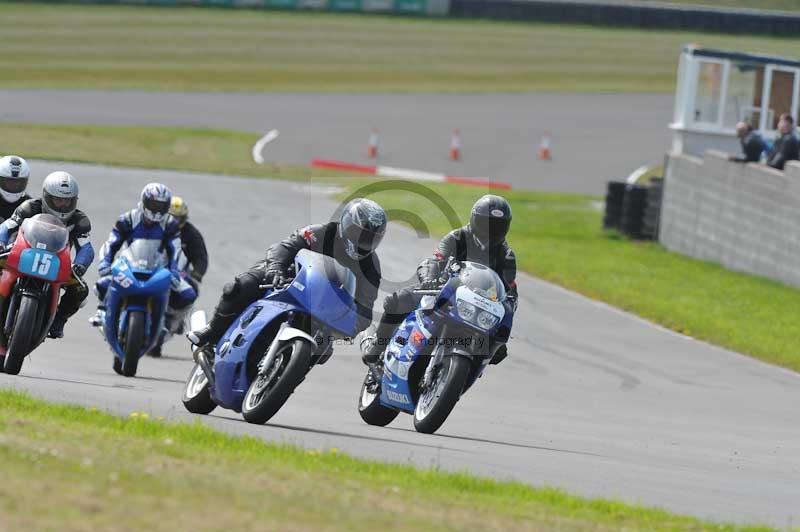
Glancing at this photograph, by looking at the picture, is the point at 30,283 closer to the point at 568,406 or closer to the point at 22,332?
the point at 22,332

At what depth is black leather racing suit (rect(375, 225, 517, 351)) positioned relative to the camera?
11078mm

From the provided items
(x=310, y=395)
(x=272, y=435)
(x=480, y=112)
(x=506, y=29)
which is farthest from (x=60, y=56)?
(x=272, y=435)

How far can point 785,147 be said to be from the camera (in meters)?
23.2

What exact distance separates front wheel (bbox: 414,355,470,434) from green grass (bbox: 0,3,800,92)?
3538 centimetres

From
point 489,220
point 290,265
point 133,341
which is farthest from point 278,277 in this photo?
point 133,341

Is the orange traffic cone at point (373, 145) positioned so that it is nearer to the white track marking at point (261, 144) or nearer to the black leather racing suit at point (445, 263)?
the white track marking at point (261, 144)

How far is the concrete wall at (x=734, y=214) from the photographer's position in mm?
22516

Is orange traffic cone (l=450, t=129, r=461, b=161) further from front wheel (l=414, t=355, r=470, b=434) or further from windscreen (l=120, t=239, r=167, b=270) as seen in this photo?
front wheel (l=414, t=355, r=470, b=434)

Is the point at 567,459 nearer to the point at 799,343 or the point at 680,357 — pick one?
the point at 680,357

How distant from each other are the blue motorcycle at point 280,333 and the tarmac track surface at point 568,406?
249 millimetres

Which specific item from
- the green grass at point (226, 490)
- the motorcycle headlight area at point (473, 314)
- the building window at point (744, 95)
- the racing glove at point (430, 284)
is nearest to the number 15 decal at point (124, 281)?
the racing glove at point (430, 284)

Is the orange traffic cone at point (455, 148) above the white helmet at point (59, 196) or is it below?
above

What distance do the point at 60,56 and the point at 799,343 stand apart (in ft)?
120

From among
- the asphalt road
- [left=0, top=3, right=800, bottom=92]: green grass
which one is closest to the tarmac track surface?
the asphalt road
